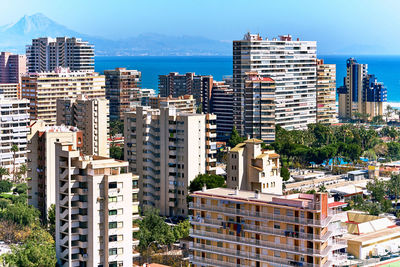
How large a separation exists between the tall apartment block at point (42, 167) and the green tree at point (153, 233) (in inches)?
228

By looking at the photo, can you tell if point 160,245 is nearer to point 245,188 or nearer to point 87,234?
point 245,188

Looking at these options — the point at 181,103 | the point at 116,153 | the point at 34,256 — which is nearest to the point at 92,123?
the point at 116,153

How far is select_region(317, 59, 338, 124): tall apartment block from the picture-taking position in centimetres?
10106

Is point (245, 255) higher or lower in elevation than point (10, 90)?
lower

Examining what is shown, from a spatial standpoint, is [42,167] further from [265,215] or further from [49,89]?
[49,89]

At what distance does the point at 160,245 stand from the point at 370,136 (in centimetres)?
4642

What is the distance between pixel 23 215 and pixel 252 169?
43.0ft

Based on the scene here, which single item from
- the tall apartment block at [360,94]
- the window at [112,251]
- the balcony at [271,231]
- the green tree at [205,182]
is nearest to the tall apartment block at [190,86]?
the tall apartment block at [360,94]

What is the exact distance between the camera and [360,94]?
121m

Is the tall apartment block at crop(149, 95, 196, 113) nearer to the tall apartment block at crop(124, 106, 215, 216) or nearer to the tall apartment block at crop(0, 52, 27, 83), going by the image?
the tall apartment block at crop(124, 106, 215, 216)

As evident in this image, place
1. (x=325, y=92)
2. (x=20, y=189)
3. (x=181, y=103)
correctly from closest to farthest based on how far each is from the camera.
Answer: (x=20, y=189), (x=181, y=103), (x=325, y=92)

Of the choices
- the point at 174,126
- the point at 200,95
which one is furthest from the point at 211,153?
the point at 200,95

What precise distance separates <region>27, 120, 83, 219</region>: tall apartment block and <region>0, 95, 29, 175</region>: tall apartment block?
22383 millimetres

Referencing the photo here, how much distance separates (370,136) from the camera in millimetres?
84500
